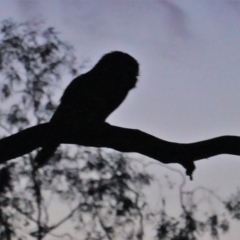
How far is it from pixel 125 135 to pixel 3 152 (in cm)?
56

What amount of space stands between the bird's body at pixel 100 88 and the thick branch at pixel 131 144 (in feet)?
2.32

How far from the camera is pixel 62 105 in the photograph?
3.73 meters

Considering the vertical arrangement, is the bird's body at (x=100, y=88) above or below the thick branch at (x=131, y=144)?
above

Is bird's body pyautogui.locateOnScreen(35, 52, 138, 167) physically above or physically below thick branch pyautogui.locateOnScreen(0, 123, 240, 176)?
above

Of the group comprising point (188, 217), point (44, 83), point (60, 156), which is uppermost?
point (44, 83)

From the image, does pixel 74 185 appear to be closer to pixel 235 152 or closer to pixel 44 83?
pixel 44 83

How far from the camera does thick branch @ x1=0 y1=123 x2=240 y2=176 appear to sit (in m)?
A: 2.37

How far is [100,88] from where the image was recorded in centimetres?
391

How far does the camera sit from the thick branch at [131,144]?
2.37 m

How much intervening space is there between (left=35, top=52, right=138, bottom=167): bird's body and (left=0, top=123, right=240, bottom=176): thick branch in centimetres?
71

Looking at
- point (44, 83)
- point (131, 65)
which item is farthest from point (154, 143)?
point (44, 83)

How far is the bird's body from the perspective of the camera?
3508 millimetres

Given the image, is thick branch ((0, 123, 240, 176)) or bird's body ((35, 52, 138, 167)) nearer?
thick branch ((0, 123, 240, 176))

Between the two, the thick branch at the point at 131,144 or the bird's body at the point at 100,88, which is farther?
the bird's body at the point at 100,88
